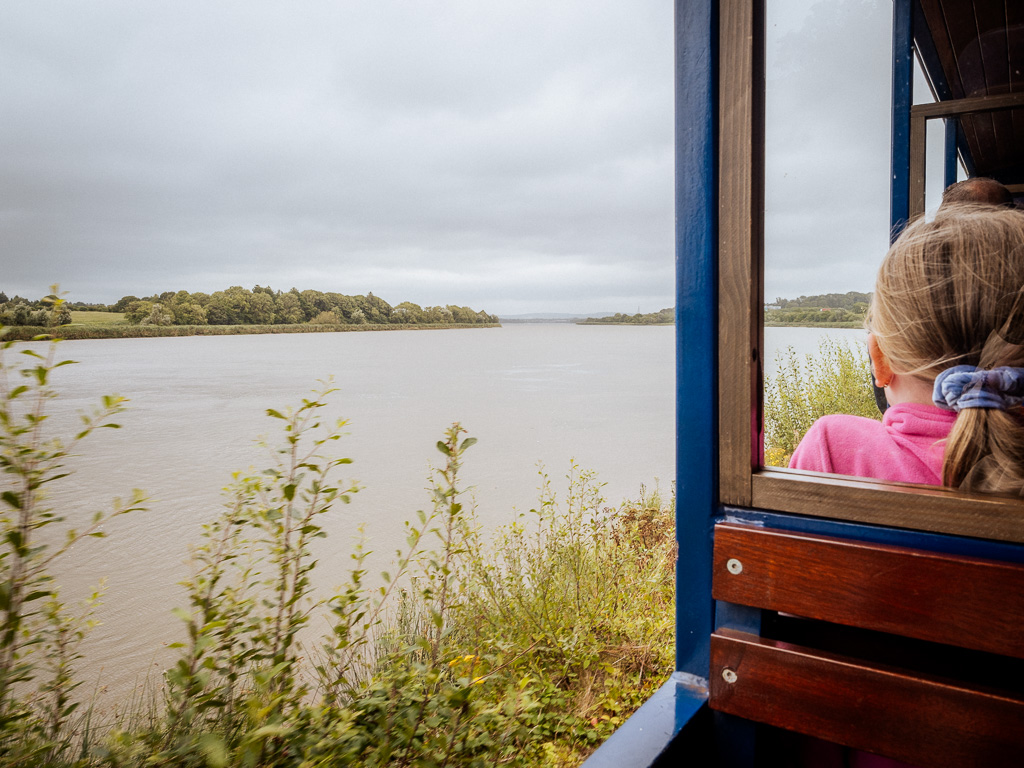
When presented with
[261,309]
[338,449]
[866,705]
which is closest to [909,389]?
[866,705]

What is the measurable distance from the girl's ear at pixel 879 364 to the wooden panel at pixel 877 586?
0.40 m

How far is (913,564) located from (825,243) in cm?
102

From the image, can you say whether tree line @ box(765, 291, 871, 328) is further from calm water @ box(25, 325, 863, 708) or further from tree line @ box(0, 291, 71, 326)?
tree line @ box(0, 291, 71, 326)

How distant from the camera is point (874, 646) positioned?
40.8 inches

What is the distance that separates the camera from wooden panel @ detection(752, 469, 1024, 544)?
82cm

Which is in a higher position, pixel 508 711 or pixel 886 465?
pixel 886 465

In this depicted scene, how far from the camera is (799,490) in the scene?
3.23ft

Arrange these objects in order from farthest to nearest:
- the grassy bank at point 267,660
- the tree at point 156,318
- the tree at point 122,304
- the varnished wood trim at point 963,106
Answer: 1. the varnished wood trim at point 963,106
2. the tree at point 156,318
3. the tree at point 122,304
4. the grassy bank at point 267,660

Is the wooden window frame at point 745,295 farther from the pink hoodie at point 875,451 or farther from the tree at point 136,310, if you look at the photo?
the tree at point 136,310

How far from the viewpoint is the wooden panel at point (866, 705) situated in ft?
2.57

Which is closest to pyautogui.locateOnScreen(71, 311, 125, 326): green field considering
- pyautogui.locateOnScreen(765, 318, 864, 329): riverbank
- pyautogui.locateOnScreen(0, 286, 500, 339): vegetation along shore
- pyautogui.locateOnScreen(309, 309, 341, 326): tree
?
pyautogui.locateOnScreen(0, 286, 500, 339): vegetation along shore

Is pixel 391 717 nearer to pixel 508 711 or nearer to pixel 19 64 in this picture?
pixel 508 711

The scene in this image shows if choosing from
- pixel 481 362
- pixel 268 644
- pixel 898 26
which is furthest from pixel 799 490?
pixel 481 362

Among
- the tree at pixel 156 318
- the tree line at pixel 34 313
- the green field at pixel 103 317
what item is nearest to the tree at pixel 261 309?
the tree at pixel 156 318
